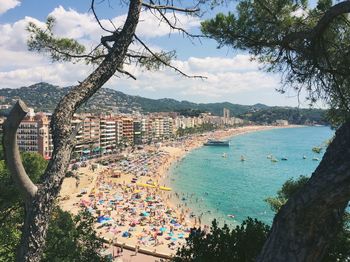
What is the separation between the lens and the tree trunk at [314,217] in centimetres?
196

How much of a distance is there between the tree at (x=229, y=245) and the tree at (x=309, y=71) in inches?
83.3

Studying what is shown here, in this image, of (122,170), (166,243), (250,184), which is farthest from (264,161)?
(166,243)

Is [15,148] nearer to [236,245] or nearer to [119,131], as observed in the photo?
[236,245]

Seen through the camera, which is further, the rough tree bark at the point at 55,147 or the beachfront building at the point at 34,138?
the beachfront building at the point at 34,138

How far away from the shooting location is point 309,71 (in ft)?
13.0

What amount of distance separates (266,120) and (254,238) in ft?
650

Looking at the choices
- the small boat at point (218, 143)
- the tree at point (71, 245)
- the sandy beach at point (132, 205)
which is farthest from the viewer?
the small boat at point (218, 143)

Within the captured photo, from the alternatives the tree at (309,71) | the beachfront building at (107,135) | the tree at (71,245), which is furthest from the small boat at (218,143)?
the tree at (309,71)

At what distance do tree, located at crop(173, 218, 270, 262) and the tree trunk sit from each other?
3.25m

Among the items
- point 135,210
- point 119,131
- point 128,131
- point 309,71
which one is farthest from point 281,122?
point 309,71

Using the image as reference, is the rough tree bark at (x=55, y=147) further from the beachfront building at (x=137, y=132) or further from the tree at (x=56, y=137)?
the beachfront building at (x=137, y=132)

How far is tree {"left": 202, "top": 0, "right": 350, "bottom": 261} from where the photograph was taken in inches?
78.1

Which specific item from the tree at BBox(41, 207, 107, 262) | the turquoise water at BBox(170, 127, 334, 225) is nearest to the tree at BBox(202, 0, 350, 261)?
the tree at BBox(41, 207, 107, 262)

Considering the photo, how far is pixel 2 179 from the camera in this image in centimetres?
1134
